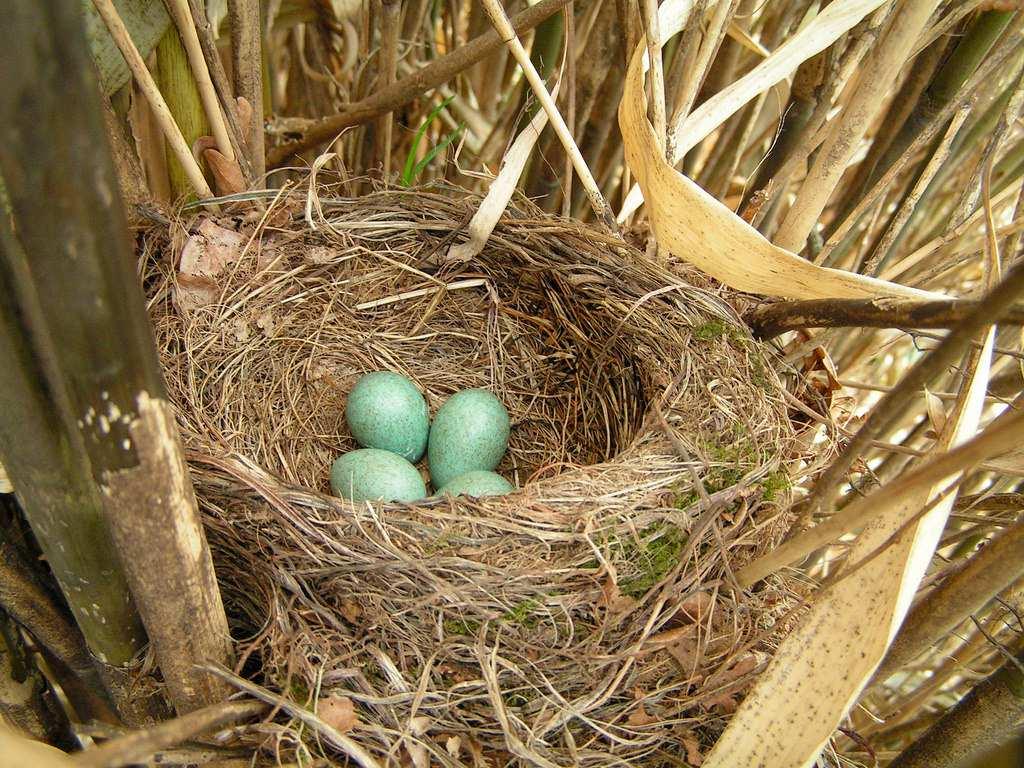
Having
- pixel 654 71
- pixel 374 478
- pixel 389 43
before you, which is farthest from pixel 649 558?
pixel 389 43

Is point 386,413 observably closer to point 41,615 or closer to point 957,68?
point 41,615

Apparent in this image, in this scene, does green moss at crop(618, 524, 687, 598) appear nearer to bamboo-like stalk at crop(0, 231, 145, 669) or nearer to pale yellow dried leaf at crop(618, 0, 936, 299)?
pale yellow dried leaf at crop(618, 0, 936, 299)

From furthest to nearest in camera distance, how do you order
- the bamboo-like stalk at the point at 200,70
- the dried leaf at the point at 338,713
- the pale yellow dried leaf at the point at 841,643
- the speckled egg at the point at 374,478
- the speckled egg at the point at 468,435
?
the speckled egg at the point at 468,435 < the speckled egg at the point at 374,478 < the bamboo-like stalk at the point at 200,70 < the dried leaf at the point at 338,713 < the pale yellow dried leaf at the point at 841,643

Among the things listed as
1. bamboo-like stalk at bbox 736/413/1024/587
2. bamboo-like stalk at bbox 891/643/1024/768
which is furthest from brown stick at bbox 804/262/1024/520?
bamboo-like stalk at bbox 891/643/1024/768

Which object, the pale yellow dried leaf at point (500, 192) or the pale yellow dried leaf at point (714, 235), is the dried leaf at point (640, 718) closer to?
the pale yellow dried leaf at point (714, 235)

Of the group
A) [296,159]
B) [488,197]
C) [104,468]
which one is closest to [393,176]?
[296,159]

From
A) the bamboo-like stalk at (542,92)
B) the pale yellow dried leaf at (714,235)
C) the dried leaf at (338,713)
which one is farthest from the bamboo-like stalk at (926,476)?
the bamboo-like stalk at (542,92)
